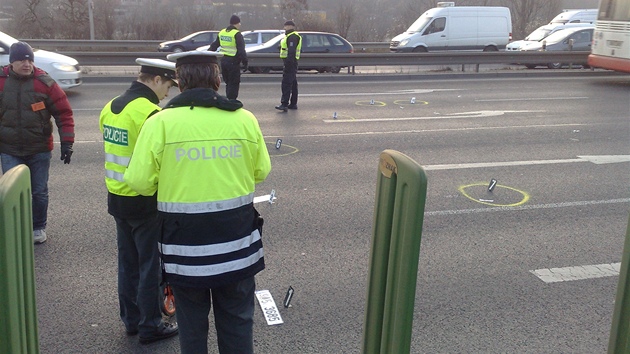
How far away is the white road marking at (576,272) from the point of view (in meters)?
5.53

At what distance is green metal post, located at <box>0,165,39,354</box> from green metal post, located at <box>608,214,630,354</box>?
238 cm

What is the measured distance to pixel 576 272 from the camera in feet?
18.5

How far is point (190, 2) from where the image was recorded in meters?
47.8

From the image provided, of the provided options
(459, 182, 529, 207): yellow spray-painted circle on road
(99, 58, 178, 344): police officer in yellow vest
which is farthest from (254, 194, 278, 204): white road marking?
(99, 58, 178, 344): police officer in yellow vest

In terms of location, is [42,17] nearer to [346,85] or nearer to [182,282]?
[346,85]

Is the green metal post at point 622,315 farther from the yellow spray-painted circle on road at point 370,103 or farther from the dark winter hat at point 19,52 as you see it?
the yellow spray-painted circle on road at point 370,103

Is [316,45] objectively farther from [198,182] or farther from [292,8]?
[198,182]

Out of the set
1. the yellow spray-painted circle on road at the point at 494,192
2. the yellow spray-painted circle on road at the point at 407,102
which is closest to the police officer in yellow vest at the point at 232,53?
the yellow spray-painted circle on road at the point at 407,102

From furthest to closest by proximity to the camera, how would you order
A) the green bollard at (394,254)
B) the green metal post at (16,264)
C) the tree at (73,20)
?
1. the tree at (73,20)
2. the green bollard at (394,254)
3. the green metal post at (16,264)

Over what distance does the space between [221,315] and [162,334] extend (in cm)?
118

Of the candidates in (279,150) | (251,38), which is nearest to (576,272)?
(279,150)

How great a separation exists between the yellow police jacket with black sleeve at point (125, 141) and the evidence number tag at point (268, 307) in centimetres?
124

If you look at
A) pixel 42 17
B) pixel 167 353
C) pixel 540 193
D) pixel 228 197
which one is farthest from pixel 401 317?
pixel 42 17

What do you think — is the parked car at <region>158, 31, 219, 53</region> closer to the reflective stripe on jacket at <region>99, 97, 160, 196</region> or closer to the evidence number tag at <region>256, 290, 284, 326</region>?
the evidence number tag at <region>256, 290, 284, 326</region>
